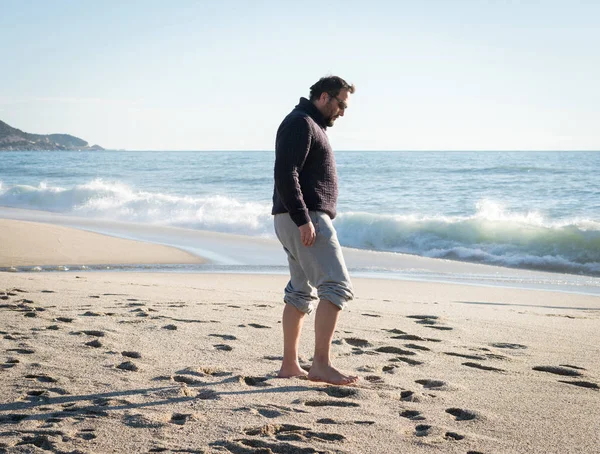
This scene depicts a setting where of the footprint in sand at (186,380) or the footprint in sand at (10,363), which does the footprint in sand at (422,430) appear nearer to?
the footprint in sand at (186,380)

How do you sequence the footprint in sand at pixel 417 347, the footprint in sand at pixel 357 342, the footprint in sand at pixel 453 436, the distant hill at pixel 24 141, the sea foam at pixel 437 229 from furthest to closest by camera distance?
the distant hill at pixel 24 141
the sea foam at pixel 437 229
the footprint in sand at pixel 357 342
the footprint in sand at pixel 417 347
the footprint in sand at pixel 453 436

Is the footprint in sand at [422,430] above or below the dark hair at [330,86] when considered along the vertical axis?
below

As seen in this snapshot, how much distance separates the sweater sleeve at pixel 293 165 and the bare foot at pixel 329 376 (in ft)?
2.79

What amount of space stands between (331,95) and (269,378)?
166 centimetres

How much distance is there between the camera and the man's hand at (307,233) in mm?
3672

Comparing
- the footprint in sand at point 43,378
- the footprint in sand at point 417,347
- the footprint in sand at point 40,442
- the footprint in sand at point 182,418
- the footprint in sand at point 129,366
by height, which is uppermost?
the footprint in sand at point 417,347

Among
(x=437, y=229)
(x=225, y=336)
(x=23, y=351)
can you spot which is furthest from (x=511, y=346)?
(x=437, y=229)

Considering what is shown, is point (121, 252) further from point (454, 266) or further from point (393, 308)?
point (393, 308)

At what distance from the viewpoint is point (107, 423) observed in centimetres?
309

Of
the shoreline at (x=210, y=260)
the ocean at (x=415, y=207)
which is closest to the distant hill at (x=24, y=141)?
the ocean at (x=415, y=207)

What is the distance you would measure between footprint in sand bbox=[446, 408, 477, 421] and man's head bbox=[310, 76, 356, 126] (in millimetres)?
1739

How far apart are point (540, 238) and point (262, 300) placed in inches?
371

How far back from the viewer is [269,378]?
396 cm

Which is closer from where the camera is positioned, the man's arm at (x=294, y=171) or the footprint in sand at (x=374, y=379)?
the man's arm at (x=294, y=171)
